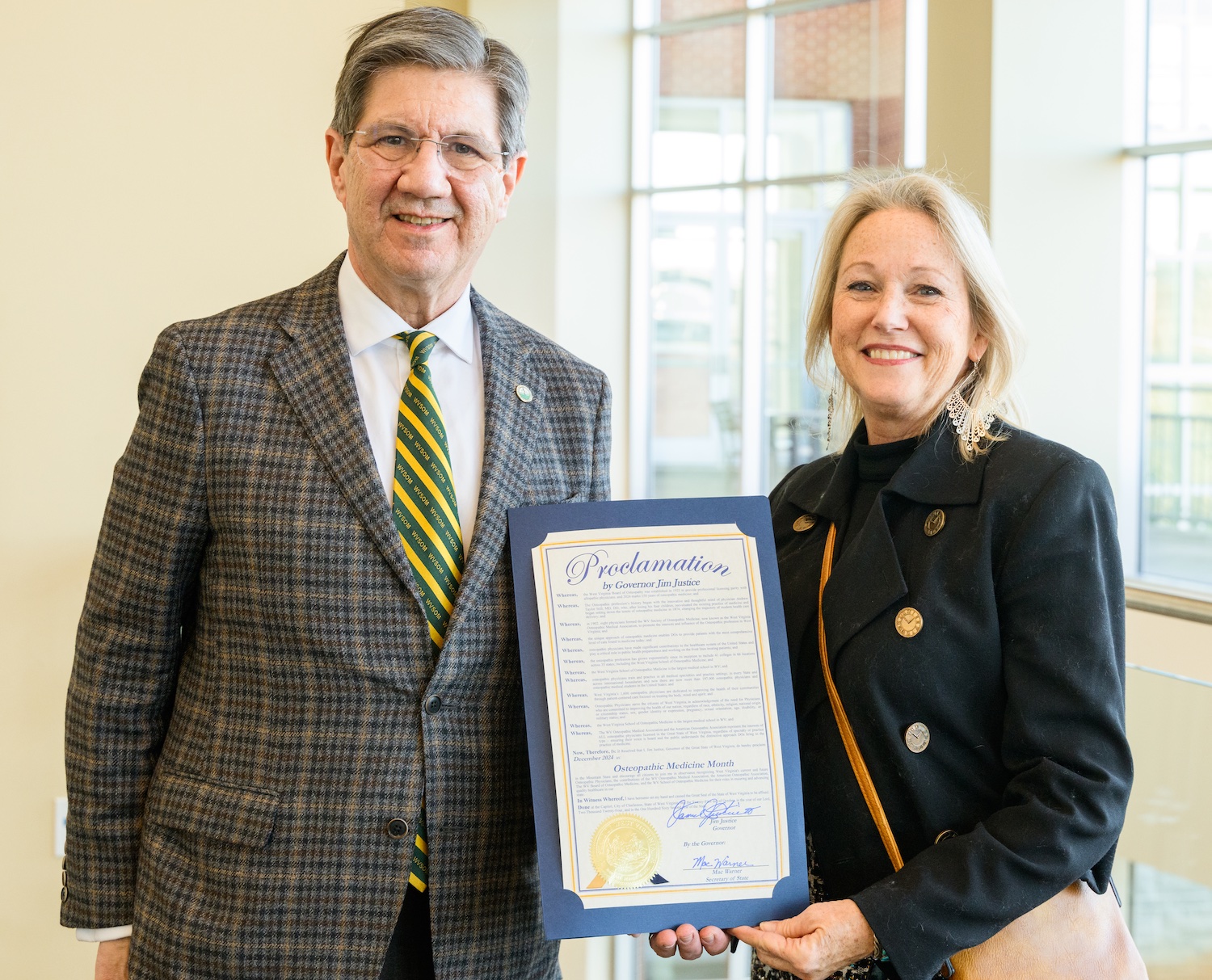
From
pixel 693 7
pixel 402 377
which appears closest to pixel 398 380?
pixel 402 377

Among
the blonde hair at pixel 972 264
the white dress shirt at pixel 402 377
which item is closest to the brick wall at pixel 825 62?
the blonde hair at pixel 972 264

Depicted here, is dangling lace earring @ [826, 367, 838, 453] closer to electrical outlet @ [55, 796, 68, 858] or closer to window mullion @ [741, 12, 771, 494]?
electrical outlet @ [55, 796, 68, 858]

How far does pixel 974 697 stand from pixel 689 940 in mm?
497

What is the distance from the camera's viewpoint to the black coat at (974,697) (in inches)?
59.2

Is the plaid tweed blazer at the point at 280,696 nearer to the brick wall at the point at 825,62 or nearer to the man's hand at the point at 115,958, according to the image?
the man's hand at the point at 115,958

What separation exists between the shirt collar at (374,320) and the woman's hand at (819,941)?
0.91 m

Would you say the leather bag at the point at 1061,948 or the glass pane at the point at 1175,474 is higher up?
the glass pane at the point at 1175,474

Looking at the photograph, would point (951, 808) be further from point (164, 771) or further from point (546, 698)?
point (164, 771)

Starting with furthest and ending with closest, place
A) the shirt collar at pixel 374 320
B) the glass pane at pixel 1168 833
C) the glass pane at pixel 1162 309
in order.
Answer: the glass pane at pixel 1162 309 < the glass pane at pixel 1168 833 < the shirt collar at pixel 374 320

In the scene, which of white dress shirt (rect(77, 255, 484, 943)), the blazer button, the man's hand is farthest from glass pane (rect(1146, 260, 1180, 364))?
the man's hand

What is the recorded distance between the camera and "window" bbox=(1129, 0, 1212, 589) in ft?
12.1

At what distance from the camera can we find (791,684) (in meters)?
1.67

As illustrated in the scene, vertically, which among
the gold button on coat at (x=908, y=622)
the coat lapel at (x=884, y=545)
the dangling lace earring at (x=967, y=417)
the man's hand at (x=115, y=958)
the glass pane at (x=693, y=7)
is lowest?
the man's hand at (x=115, y=958)

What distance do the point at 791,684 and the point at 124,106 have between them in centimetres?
274
